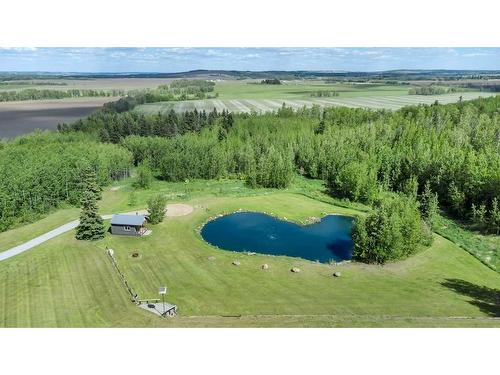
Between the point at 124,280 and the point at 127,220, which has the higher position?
the point at 127,220

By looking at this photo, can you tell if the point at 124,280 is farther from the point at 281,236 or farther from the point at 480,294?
the point at 480,294

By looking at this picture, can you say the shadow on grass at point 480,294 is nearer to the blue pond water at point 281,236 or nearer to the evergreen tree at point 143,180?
the blue pond water at point 281,236

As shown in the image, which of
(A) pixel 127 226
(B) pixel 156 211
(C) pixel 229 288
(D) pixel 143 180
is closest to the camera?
(C) pixel 229 288

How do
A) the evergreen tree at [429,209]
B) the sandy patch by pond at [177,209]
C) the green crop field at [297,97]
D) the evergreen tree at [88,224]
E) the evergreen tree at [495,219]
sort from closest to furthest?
the evergreen tree at [88,224] → the evergreen tree at [495,219] → the evergreen tree at [429,209] → the sandy patch by pond at [177,209] → the green crop field at [297,97]

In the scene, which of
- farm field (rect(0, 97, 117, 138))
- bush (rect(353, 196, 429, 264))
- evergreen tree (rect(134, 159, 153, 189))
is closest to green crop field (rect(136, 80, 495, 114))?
farm field (rect(0, 97, 117, 138))

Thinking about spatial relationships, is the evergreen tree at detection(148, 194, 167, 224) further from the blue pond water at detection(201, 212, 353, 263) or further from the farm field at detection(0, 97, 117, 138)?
the farm field at detection(0, 97, 117, 138)

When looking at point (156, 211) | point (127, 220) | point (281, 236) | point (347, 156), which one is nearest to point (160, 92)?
point (347, 156)

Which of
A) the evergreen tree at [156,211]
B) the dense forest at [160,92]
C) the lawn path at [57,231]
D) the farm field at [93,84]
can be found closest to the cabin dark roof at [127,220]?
the evergreen tree at [156,211]
